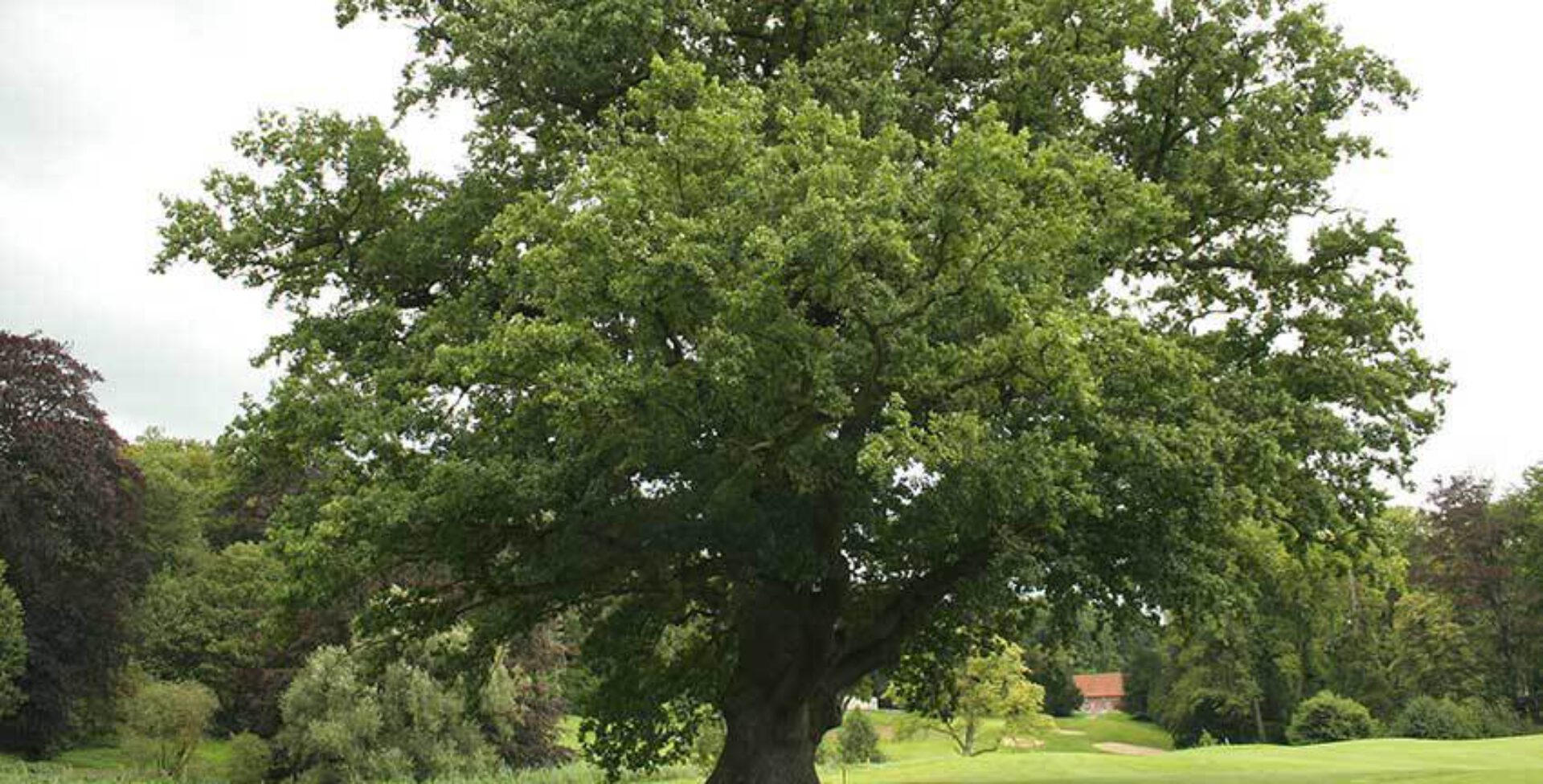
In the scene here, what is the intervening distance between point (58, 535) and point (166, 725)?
8.53 meters

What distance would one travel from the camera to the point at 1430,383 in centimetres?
1806

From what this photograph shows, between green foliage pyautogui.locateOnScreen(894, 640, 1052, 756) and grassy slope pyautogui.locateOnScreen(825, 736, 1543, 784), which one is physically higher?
A: green foliage pyautogui.locateOnScreen(894, 640, 1052, 756)

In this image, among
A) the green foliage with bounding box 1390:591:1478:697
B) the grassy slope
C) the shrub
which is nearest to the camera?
the grassy slope

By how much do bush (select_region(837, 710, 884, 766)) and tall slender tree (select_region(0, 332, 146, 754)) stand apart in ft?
90.3

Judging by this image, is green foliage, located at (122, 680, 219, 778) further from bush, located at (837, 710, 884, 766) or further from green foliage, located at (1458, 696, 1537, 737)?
green foliage, located at (1458, 696, 1537, 737)

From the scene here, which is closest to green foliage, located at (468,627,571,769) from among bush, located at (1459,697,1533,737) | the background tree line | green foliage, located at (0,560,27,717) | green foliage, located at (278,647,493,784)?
green foliage, located at (278,647,493,784)

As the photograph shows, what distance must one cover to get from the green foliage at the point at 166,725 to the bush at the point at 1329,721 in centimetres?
4814

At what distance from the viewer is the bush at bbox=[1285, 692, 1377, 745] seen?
56500 millimetres

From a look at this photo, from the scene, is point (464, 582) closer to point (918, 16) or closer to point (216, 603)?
point (918, 16)

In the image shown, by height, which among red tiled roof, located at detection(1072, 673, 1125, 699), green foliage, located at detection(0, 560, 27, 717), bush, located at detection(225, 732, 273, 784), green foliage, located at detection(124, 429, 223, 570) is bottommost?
bush, located at detection(225, 732, 273, 784)

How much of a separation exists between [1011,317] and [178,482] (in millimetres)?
54769

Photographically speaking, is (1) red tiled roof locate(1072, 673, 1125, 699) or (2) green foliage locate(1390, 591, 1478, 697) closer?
(2) green foliage locate(1390, 591, 1478, 697)

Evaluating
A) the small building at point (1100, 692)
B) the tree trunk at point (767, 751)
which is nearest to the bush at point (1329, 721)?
the tree trunk at point (767, 751)

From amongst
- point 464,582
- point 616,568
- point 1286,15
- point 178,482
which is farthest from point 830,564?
point 178,482
